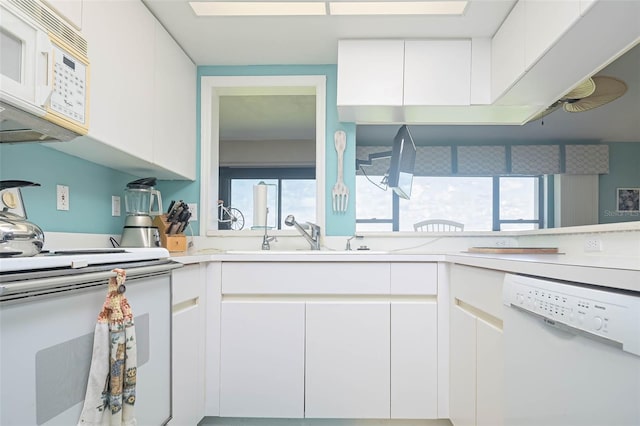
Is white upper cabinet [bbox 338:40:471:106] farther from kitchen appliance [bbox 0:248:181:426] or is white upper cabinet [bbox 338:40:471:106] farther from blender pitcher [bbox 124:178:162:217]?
kitchen appliance [bbox 0:248:181:426]

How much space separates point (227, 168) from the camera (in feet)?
22.1

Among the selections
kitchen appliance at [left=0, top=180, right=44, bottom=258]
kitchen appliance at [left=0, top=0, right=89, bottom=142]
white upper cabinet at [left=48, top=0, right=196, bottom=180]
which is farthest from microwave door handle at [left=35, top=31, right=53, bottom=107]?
white upper cabinet at [left=48, top=0, right=196, bottom=180]

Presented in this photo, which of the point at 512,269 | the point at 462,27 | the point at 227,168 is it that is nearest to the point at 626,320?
the point at 512,269

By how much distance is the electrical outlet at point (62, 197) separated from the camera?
162 centimetres

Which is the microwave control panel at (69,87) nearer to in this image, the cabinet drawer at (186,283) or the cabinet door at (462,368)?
the cabinet drawer at (186,283)

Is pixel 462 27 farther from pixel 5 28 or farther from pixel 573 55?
pixel 5 28

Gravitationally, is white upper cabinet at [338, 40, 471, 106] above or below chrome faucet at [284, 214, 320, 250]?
above

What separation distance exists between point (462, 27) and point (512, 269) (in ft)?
4.73

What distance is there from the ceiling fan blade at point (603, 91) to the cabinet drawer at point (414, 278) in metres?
1.44

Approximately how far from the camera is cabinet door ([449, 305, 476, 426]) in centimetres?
152

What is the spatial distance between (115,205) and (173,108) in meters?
0.59

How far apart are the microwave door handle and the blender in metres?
0.88

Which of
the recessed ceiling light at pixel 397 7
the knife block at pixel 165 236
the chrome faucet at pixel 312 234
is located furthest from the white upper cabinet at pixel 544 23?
the knife block at pixel 165 236

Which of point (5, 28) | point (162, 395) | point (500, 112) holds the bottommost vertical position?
point (162, 395)
